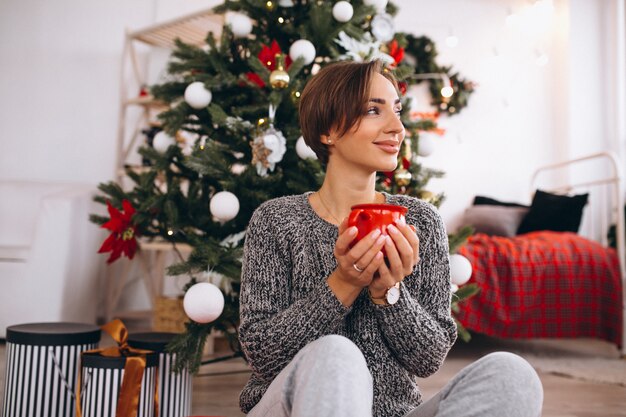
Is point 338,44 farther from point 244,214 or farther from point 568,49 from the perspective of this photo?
point 568,49

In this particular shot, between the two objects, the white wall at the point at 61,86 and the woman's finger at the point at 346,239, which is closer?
the woman's finger at the point at 346,239

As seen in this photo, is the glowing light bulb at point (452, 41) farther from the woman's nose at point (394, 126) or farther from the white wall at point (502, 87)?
the woman's nose at point (394, 126)

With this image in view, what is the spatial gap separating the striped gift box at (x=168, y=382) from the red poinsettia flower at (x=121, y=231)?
0.34m

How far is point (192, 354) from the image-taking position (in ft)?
4.34

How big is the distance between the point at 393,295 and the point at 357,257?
0.11 m

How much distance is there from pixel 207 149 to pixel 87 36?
242 cm

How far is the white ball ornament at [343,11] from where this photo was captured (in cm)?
159

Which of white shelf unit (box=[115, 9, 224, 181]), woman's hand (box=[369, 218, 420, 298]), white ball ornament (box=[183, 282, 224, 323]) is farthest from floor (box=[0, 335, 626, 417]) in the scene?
white shelf unit (box=[115, 9, 224, 181])

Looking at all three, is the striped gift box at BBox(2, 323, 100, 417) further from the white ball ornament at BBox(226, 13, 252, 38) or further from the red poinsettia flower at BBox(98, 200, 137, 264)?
the white ball ornament at BBox(226, 13, 252, 38)

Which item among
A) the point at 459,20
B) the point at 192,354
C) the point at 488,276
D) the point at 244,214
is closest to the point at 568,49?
the point at 459,20

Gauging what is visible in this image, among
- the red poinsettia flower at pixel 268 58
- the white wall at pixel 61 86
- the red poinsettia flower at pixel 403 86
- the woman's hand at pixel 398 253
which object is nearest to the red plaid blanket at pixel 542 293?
the red poinsettia flower at pixel 403 86

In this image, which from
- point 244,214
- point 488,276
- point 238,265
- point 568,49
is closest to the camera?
point 238,265

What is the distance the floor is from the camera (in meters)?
1.60

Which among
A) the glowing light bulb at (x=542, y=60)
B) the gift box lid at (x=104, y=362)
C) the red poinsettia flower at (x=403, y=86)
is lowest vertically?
the gift box lid at (x=104, y=362)
